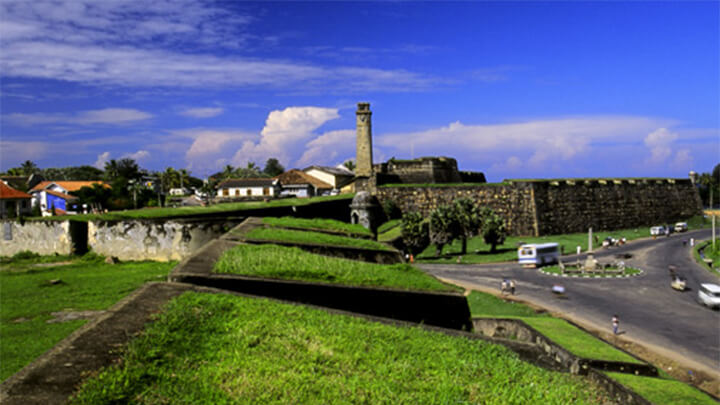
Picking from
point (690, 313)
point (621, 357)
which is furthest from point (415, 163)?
point (621, 357)

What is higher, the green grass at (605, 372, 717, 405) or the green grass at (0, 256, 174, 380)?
the green grass at (0, 256, 174, 380)

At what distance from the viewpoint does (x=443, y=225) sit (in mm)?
37438

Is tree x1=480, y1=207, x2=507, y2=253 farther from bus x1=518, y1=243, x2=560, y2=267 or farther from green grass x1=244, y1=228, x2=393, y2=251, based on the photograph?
green grass x1=244, y1=228, x2=393, y2=251

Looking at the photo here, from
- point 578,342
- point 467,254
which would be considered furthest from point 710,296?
point 467,254

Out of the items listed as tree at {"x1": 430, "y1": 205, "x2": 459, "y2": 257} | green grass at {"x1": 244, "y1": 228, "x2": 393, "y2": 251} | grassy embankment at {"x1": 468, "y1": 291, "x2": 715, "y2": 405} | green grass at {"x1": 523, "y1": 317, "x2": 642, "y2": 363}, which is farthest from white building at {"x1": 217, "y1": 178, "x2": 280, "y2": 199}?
green grass at {"x1": 244, "y1": 228, "x2": 393, "y2": 251}

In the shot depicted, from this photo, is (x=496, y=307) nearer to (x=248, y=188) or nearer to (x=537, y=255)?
(x=537, y=255)

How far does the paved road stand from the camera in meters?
16.6

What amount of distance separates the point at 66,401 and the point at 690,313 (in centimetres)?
2337

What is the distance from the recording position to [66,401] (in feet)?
8.29

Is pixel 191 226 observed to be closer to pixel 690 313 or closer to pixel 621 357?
pixel 621 357

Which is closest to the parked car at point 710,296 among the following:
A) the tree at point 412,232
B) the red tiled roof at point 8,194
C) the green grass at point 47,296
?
the tree at point 412,232

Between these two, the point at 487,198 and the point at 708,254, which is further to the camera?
the point at 487,198

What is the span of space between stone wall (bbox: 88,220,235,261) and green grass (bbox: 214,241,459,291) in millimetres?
4695

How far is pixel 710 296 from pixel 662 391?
14.5 m
